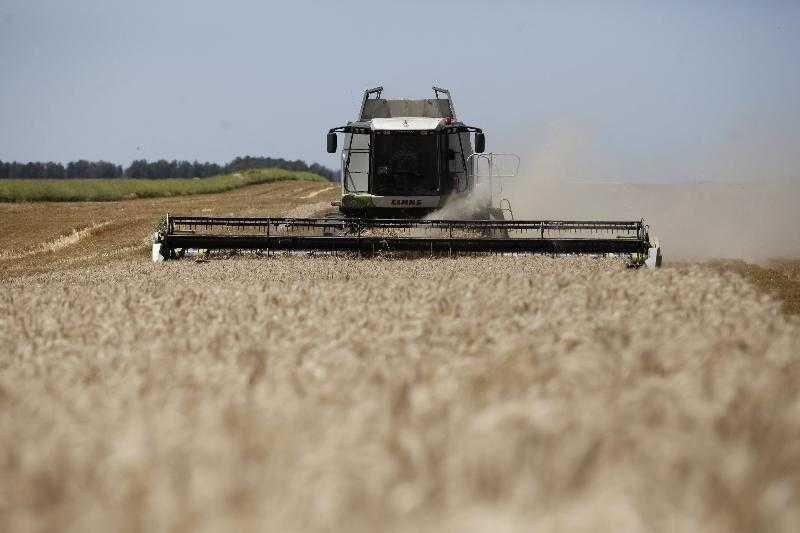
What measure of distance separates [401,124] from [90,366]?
49.2 ft

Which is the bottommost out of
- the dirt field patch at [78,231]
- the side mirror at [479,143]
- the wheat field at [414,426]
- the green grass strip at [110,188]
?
the dirt field patch at [78,231]

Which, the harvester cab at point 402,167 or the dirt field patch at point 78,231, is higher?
the harvester cab at point 402,167

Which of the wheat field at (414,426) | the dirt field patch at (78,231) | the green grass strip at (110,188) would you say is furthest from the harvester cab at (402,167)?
the green grass strip at (110,188)

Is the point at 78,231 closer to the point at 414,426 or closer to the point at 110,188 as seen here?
the point at 110,188

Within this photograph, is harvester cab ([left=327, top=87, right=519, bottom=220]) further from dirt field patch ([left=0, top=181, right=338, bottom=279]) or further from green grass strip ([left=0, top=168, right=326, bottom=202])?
green grass strip ([left=0, top=168, right=326, bottom=202])

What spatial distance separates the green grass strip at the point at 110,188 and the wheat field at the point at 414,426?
157ft

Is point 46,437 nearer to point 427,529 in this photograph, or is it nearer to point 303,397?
point 303,397

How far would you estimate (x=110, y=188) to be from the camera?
55969 millimetres

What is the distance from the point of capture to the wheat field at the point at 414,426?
215cm

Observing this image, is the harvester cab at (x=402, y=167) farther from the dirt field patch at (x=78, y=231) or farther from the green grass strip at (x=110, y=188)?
the green grass strip at (x=110, y=188)

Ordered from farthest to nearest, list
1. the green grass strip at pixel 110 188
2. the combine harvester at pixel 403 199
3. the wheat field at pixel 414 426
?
the green grass strip at pixel 110 188
the combine harvester at pixel 403 199
the wheat field at pixel 414 426

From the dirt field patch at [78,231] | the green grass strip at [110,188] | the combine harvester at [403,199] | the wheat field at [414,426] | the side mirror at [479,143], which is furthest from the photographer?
the green grass strip at [110,188]

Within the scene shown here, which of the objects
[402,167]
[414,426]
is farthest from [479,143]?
[414,426]

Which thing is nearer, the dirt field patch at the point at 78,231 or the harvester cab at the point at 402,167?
the harvester cab at the point at 402,167
